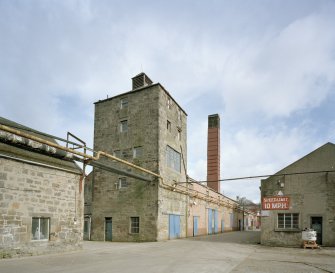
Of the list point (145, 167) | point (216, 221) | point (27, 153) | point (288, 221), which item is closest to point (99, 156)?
point (27, 153)

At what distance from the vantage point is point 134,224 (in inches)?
892

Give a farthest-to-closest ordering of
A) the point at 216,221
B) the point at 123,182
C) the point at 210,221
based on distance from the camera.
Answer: the point at 216,221 → the point at 210,221 → the point at 123,182

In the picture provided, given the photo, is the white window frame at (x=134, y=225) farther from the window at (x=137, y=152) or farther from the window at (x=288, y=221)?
the window at (x=288, y=221)

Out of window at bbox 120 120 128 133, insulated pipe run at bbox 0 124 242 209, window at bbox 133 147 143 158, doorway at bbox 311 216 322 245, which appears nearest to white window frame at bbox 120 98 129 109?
window at bbox 120 120 128 133

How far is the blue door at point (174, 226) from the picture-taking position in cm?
2357

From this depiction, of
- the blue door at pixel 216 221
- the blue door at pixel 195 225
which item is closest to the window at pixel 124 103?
the blue door at pixel 195 225

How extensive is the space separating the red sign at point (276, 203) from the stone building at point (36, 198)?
38.9 ft

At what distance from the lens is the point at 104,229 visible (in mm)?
23875

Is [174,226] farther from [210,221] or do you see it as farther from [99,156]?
[210,221]

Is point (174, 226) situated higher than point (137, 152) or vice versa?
point (137, 152)

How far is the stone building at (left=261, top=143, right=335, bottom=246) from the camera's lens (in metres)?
19.3

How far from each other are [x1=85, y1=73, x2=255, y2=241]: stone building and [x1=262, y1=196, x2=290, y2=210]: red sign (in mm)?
4986

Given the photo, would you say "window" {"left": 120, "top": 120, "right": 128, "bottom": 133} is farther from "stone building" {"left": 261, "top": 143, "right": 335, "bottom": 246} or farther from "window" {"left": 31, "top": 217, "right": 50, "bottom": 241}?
"window" {"left": 31, "top": 217, "right": 50, "bottom": 241}

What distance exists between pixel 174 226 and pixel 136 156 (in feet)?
20.0
